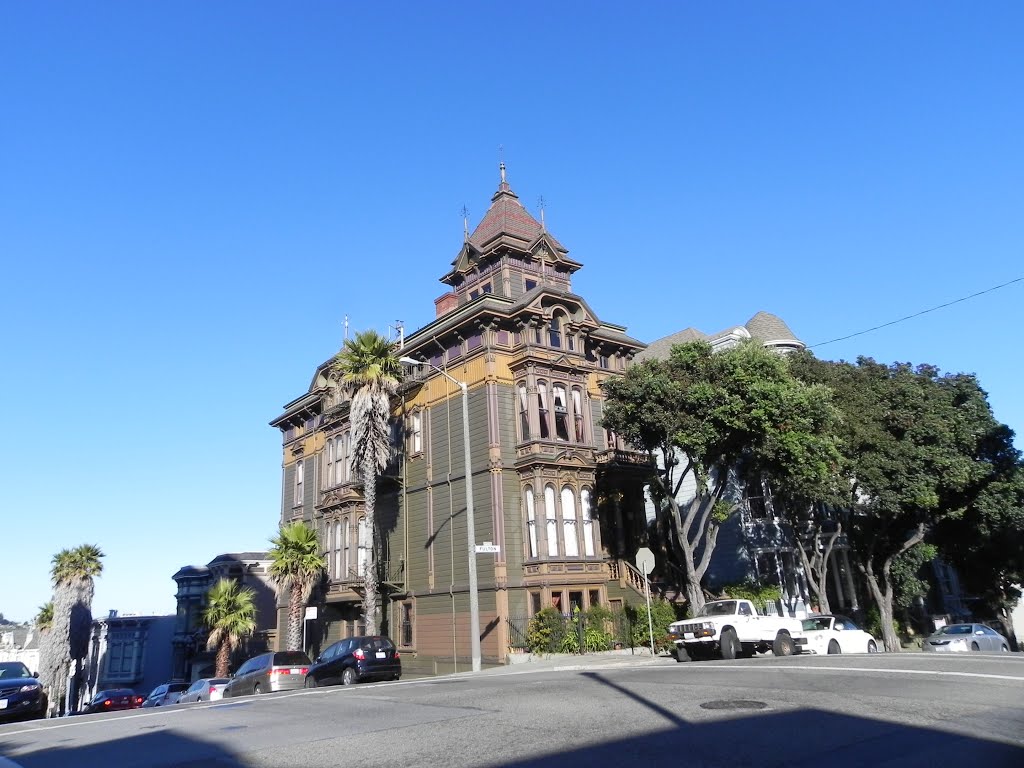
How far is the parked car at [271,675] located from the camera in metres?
21.4

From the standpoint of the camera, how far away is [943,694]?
10773 millimetres

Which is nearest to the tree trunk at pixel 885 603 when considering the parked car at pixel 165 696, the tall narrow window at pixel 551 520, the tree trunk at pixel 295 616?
the tall narrow window at pixel 551 520

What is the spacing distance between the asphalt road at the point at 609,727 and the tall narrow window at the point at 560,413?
1755 cm

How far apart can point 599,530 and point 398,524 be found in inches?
373

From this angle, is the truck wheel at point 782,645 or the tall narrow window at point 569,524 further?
the tall narrow window at point 569,524

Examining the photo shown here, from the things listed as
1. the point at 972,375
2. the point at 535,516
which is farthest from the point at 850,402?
the point at 535,516

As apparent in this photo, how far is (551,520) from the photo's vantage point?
30.0m

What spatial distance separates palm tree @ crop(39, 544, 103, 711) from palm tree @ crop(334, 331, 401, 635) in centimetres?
2585

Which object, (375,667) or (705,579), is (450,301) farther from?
(375,667)

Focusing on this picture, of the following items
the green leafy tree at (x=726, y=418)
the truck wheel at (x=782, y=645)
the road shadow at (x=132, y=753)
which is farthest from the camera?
the green leafy tree at (x=726, y=418)

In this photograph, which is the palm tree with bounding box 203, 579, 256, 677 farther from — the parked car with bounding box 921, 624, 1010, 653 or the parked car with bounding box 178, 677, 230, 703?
the parked car with bounding box 921, 624, 1010, 653

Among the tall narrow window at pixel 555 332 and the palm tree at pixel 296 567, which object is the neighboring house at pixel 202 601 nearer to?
the palm tree at pixel 296 567

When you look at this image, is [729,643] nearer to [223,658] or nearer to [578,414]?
[578,414]

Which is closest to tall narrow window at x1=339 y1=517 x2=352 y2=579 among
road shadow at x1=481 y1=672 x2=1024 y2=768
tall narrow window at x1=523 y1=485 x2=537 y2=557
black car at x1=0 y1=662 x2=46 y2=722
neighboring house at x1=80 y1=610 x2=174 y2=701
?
tall narrow window at x1=523 y1=485 x2=537 y2=557
